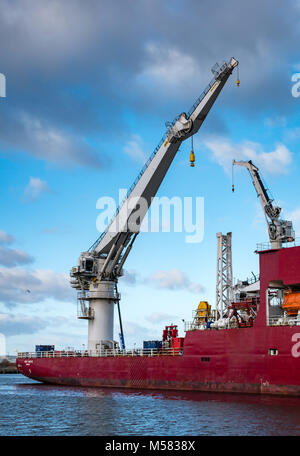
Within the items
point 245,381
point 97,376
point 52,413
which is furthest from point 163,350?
point 52,413

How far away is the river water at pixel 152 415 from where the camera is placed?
21453 millimetres

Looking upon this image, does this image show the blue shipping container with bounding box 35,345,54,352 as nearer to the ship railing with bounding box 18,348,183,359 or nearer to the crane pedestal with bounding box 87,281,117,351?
the ship railing with bounding box 18,348,183,359

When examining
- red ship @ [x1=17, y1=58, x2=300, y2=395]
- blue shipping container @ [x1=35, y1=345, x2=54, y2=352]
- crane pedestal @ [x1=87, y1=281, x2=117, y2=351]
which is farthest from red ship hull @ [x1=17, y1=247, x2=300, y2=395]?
blue shipping container @ [x1=35, y1=345, x2=54, y2=352]

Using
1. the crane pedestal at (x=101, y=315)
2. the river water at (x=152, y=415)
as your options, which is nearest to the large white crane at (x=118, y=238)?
the crane pedestal at (x=101, y=315)

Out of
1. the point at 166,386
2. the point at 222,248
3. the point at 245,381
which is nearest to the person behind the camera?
the point at 245,381

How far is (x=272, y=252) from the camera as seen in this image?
109 feet

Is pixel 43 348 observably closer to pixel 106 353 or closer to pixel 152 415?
pixel 106 353

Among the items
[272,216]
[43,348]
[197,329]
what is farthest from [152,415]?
[43,348]

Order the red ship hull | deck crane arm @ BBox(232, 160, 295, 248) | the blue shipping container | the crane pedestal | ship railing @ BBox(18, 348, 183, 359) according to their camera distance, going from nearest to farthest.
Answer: the red ship hull < deck crane arm @ BBox(232, 160, 295, 248) < ship railing @ BBox(18, 348, 183, 359) < the crane pedestal < the blue shipping container

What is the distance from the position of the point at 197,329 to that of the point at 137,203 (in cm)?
1103

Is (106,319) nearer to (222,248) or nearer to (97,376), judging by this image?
(97,376)

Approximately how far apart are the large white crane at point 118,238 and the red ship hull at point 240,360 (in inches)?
228

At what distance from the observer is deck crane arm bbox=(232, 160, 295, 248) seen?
35.2 meters
